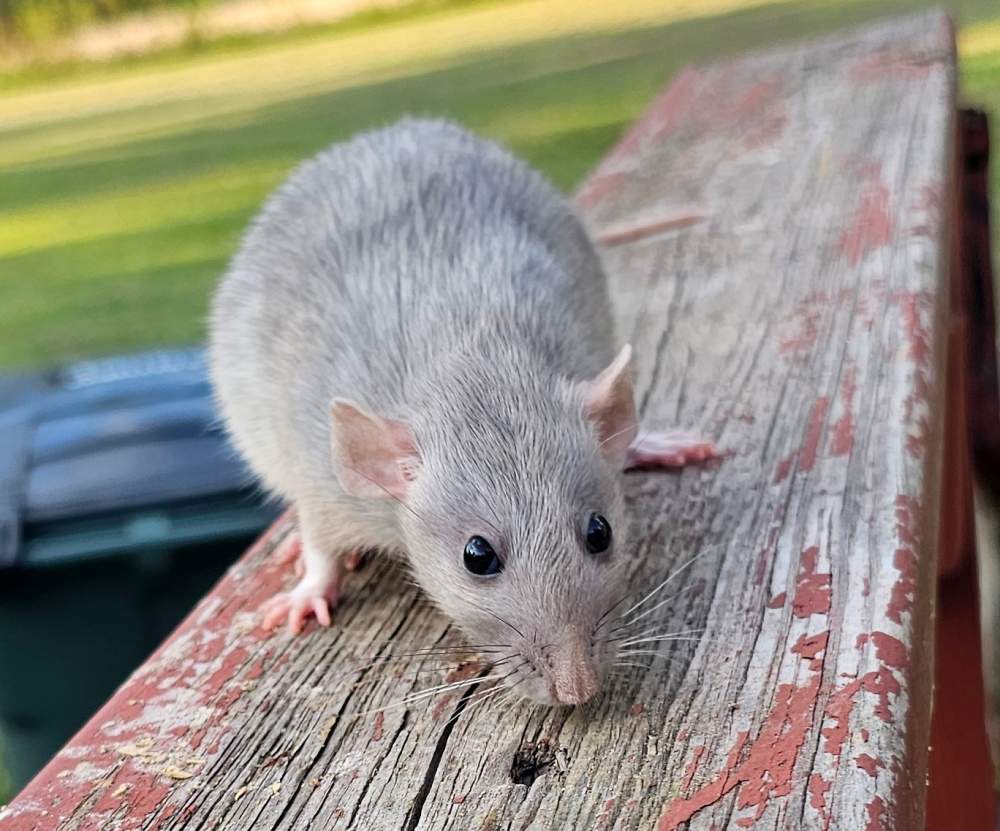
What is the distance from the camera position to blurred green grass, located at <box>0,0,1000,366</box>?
10.3 m

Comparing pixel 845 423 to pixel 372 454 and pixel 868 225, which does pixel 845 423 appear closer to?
pixel 372 454

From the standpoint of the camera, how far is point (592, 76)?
52.5 ft

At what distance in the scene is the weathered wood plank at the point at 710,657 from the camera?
4.63ft

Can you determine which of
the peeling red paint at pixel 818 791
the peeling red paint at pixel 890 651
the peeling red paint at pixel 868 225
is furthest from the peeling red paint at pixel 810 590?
the peeling red paint at pixel 868 225

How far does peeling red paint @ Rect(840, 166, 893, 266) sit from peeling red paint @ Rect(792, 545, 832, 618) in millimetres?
1159

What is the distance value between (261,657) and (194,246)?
9691 mm

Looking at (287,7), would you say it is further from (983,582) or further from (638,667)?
(638,667)

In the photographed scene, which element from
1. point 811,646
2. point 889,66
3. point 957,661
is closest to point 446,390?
point 811,646

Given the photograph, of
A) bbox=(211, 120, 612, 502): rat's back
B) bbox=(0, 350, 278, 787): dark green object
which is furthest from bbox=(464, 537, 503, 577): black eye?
bbox=(0, 350, 278, 787): dark green object

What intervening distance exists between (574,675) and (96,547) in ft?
6.67

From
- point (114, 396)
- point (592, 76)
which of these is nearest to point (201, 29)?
point (592, 76)

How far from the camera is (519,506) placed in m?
1.87

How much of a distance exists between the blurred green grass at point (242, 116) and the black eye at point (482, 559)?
668 centimetres

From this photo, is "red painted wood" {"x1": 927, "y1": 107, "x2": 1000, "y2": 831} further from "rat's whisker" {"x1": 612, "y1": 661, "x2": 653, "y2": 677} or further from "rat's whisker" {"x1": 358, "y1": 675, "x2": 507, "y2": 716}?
"rat's whisker" {"x1": 358, "y1": 675, "x2": 507, "y2": 716}
